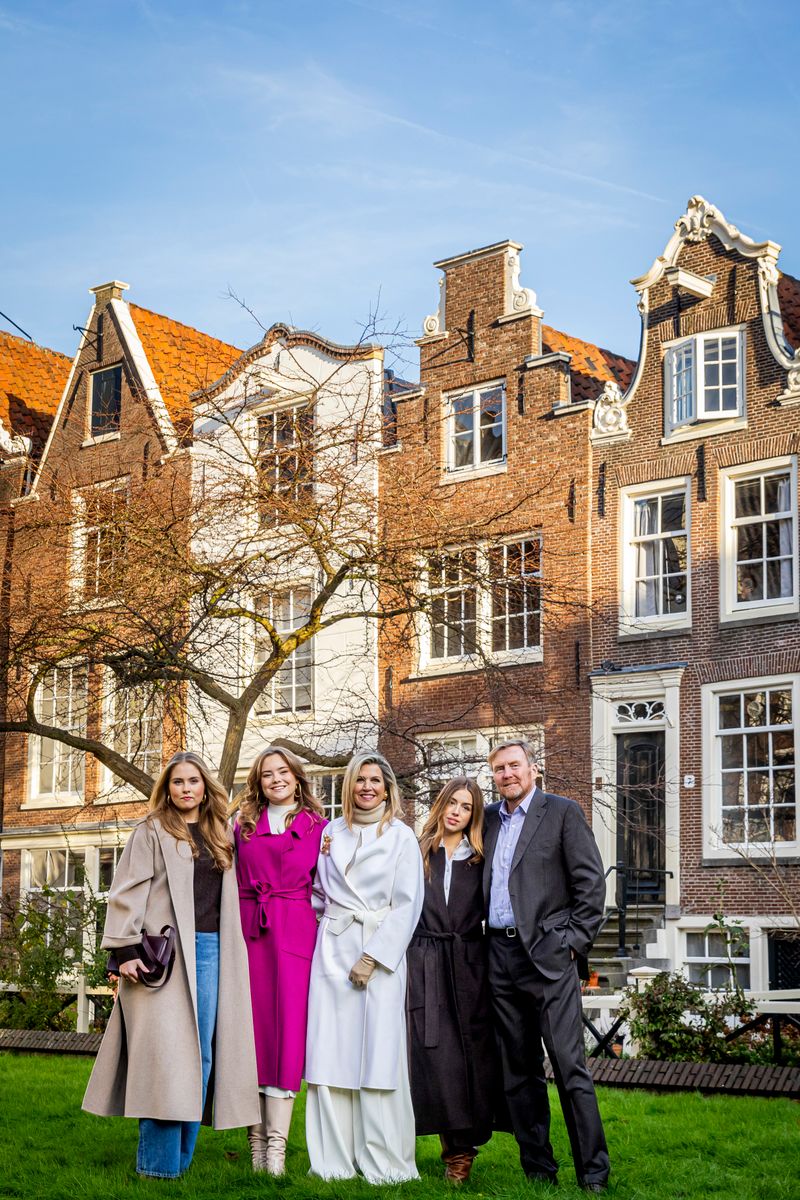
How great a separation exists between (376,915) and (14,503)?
74.9 ft

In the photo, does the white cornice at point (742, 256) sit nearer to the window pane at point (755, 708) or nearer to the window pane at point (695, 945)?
the window pane at point (755, 708)

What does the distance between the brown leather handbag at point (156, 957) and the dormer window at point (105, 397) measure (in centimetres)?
2198

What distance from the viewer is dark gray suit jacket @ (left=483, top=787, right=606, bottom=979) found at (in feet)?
26.6

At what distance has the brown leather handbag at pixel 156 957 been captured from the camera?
8.18 metres

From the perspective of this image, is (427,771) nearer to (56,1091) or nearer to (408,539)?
(408,539)

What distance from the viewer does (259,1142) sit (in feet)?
27.9

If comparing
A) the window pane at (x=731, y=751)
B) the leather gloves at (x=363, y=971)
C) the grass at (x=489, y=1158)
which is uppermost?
the window pane at (x=731, y=751)

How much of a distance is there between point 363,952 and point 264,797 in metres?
1.10

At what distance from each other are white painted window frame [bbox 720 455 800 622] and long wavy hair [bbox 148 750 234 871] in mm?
13472

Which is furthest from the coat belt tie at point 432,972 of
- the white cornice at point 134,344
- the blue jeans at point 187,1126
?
the white cornice at point 134,344

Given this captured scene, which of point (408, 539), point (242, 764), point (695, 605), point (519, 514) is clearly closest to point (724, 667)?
point (695, 605)

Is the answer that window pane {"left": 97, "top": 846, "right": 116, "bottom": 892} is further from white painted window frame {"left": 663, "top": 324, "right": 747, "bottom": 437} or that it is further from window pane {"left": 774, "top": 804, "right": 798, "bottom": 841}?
white painted window frame {"left": 663, "top": 324, "right": 747, "bottom": 437}

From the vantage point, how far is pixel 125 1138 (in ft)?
31.4

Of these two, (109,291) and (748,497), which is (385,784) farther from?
(109,291)
